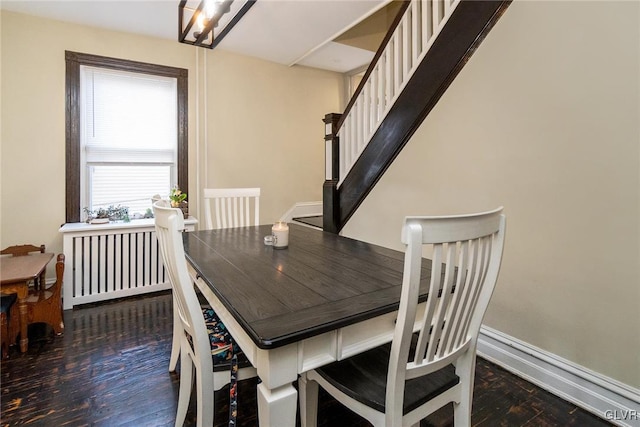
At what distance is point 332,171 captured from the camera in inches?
127

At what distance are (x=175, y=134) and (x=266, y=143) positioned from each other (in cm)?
109

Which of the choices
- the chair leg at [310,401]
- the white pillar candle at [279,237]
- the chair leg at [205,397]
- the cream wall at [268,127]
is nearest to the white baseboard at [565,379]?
the chair leg at [310,401]

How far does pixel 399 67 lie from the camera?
100 inches

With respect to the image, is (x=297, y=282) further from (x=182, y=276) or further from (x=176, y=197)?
(x=176, y=197)

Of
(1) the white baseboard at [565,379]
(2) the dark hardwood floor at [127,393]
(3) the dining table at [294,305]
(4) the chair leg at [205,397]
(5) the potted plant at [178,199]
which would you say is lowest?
(2) the dark hardwood floor at [127,393]

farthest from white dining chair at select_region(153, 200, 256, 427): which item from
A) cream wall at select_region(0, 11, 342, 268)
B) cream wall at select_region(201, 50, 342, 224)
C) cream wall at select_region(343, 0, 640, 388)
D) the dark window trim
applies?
cream wall at select_region(201, 50, 342, 224)

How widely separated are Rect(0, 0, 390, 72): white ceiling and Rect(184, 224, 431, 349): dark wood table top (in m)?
2.12

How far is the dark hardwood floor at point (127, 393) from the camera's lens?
1.61 meters

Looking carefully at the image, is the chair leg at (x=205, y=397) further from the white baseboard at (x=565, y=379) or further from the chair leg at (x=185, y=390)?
the white baseboard at (x=565, y=379)

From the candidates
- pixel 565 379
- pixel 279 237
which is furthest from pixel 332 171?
pixel 565 379

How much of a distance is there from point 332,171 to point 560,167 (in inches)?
74.3

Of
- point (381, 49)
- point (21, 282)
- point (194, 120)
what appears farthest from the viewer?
point (194, 120)

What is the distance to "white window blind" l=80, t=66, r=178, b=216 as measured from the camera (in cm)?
319

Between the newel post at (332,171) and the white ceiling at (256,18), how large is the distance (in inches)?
35.0
